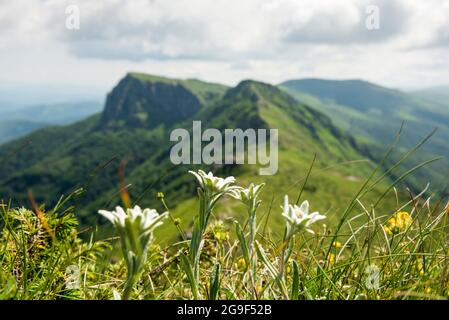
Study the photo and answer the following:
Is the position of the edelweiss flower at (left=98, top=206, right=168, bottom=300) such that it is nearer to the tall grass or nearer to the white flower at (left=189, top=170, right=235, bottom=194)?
the tall grass

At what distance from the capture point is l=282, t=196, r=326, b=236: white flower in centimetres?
190

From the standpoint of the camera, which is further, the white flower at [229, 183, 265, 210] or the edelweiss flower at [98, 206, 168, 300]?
the white flower at [229, 183, 265, 210]

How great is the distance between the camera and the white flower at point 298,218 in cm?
190

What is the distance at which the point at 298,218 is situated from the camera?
1.96m

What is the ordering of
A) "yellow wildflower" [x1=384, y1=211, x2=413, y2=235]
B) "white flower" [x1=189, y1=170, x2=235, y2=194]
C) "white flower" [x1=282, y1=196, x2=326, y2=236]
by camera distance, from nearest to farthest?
"white flower" [x1=282, y1=196, x2=326, y2=236] → "white flower" [x1=189, y1=170, x2=235, y2=194] → "yellow wildflower" [x1=384, y1=211, x2=413, y2=235]

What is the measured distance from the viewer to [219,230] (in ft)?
11.5

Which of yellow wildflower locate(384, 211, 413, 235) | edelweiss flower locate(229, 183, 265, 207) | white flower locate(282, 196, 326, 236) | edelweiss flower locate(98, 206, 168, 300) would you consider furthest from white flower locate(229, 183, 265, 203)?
yellow wildflower locate(384, 211, 413, 235)

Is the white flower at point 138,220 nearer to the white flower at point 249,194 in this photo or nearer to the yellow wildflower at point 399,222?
the white flower at point 249,194

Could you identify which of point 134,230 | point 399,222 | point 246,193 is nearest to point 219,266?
point 246,193

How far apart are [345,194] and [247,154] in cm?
4048

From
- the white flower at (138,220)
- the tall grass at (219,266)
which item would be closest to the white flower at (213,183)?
the tall grass at (219,266)

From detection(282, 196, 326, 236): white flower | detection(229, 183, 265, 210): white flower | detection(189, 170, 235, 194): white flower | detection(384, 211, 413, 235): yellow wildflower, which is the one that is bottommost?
detection(384, 211, 413, 235): yellow wildflower
